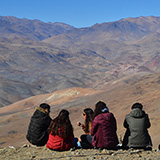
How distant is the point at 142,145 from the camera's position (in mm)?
6750

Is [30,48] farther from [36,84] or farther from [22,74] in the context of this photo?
[36,84]

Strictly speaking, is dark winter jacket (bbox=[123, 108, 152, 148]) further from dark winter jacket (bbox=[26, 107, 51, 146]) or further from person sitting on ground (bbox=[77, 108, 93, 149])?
dark winter jacket (bbox=[26, 107, 51, 146])

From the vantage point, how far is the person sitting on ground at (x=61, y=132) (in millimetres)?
6467

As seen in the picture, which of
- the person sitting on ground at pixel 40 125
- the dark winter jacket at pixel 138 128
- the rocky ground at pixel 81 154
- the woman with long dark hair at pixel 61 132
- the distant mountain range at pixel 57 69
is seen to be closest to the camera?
the rocky ground at pixel 81 154

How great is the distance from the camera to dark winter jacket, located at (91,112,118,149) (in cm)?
653

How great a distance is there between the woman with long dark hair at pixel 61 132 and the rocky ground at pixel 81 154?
163 millimetres

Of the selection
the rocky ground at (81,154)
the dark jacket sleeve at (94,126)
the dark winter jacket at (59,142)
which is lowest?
the rocky ground at (81,154)

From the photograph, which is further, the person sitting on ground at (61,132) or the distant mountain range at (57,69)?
the distant mountain range at (57,69)

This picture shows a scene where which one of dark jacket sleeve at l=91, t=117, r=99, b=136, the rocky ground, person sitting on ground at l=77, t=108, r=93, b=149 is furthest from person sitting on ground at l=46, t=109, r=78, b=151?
dark jacket sleeve at l=91, t=117, r=99, b=136

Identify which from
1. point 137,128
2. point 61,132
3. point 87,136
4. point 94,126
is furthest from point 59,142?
point 137,128

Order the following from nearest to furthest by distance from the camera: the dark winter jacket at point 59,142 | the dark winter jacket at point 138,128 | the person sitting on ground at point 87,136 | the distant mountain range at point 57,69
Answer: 1. the dark winter jacket at point 59,142
2. the dark winter jacket at point 138,128
3. the person sitting on ground at point 87,136
4. the distant mountain range at point 57,69

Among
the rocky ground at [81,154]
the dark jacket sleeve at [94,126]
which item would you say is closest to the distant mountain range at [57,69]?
the rocky ground at [81,154]

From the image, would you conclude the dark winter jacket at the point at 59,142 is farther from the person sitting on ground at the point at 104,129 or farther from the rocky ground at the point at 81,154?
the person sitting on ground at the point at 104,129

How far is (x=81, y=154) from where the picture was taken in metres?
6.43
